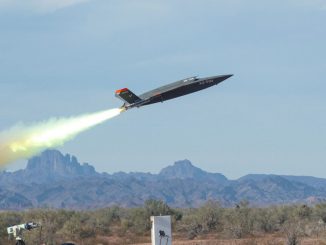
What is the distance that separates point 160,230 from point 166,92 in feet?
58.4

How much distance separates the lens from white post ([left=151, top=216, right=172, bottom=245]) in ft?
106

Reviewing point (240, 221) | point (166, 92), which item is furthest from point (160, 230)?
point (240, 221)

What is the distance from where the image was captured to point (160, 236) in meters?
32.4

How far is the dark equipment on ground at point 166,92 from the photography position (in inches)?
1922

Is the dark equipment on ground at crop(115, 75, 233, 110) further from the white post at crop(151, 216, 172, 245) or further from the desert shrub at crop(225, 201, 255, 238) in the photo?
the white post at crop(151, 216, 172, 245)

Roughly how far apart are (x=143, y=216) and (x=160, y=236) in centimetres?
4055

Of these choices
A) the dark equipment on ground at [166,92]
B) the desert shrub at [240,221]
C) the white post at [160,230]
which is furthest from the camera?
the desert shrub at [240,221]

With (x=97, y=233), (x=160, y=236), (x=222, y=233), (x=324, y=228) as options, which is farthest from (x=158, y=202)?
(x=160, y=236)

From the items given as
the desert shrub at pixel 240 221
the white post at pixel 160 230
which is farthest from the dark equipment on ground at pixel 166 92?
the white post at pixel 160 230

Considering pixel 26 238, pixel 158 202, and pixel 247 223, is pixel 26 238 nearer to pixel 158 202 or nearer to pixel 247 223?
pixel 247 223

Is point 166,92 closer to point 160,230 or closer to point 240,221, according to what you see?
point 160,230

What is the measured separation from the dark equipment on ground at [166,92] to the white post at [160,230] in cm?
1723

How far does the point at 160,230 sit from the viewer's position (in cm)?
3244

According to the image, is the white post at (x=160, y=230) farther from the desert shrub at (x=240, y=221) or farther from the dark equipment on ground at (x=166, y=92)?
the desert shrub at (x=240, y=221)
